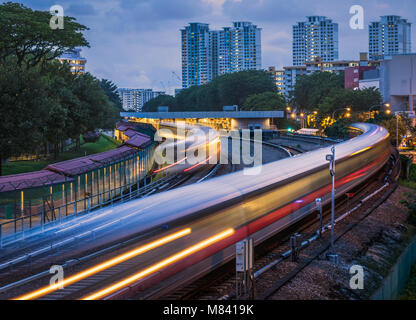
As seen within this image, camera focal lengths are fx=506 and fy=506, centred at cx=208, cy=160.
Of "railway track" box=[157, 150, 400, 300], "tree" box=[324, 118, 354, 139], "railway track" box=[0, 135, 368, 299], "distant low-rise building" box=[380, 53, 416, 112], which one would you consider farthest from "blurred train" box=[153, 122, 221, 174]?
"distant low-rise building" box=[380, 53, 416, 112]

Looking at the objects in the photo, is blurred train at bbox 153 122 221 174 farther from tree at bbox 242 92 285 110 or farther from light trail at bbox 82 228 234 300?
tree at bbox 242 92 285 110

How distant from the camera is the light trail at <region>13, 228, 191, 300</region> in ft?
31.6

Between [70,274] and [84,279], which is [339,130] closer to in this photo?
[84,279]

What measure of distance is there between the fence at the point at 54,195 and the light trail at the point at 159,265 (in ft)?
15.5

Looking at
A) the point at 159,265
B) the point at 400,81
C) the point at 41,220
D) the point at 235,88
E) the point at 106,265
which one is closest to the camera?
the point at 106,265

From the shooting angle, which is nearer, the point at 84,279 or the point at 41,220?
the point at 84,279

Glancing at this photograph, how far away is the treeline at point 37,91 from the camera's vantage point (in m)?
36.7

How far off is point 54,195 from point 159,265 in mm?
10358

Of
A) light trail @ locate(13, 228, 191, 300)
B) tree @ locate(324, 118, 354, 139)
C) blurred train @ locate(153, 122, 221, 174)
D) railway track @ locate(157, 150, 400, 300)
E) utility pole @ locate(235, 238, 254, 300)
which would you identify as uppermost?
tree @ locate(324, 118, 354, 139)

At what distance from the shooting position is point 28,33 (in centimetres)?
4866

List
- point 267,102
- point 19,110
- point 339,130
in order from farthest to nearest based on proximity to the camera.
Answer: point 267,102
point 339,130
point 19,110

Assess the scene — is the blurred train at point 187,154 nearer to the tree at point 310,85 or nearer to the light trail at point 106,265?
→ the light trail at point 106,265

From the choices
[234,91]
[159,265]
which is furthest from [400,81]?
[159,265]

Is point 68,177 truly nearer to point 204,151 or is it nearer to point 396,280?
point 396,280
